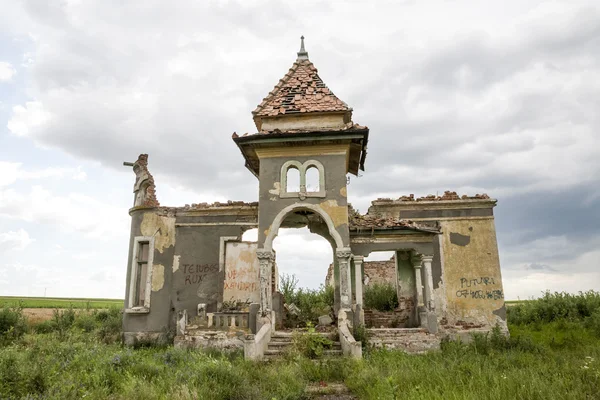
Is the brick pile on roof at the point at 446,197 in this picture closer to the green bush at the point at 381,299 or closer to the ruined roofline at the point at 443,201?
the ruined roofline at the point at 443,201

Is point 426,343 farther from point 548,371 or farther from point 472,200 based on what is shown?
point 472,200

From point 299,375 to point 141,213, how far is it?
35.4ft

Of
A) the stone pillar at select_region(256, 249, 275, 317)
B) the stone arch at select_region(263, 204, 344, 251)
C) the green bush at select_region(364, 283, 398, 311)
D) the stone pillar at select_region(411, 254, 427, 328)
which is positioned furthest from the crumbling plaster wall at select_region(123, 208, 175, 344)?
the stone pillar at select_region(411, 254, 427, 328)

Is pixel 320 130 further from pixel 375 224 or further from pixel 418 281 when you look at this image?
pixel 418 281

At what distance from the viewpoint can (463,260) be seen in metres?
16.1

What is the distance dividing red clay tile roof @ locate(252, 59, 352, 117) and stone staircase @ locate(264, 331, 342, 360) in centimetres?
740

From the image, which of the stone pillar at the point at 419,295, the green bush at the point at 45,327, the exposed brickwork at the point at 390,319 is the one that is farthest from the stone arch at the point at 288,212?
the green bush at the point at 45,327

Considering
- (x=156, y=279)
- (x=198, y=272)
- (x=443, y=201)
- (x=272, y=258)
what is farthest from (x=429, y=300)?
(x=156, y=279)

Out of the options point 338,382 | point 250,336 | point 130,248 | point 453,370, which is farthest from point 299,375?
point 130,248

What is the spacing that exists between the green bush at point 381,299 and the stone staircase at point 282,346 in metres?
7.57

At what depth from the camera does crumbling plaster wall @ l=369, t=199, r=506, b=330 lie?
15.6 meters

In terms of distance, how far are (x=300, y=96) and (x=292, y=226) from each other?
4.98m

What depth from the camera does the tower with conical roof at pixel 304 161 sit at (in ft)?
42.8

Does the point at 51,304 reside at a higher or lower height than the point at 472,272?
lower
